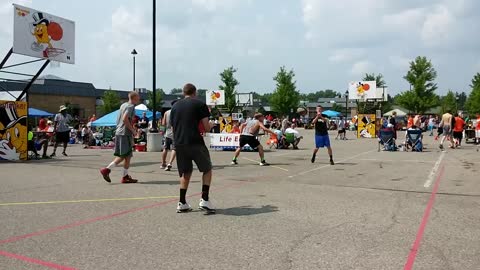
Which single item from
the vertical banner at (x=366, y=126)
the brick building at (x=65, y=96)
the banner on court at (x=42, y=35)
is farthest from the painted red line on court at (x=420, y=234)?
the brick building at (x=65, y=96)

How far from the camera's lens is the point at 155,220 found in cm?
598

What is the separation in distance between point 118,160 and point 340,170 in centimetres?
585

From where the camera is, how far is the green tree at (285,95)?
64.8m

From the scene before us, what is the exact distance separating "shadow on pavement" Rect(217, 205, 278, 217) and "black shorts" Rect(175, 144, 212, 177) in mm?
667

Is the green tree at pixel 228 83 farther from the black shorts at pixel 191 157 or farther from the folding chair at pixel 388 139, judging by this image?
the black shorts at pixel 191 157

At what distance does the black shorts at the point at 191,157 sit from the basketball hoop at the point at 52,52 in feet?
41.5

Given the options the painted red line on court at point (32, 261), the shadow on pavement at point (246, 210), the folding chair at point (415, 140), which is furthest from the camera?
the folding chair at point (415, 140)

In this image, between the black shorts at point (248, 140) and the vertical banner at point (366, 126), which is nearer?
the black shorts at point (248, 140)

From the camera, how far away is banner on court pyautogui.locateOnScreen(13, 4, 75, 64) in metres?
15.8

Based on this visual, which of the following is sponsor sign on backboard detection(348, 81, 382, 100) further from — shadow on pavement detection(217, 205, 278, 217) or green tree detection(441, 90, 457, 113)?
green tree detection(441, 90, 457, 113)

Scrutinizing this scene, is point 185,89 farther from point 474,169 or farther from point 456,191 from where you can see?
point 474,169

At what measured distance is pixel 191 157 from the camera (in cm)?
649

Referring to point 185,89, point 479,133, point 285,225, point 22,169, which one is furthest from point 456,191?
point 479,133

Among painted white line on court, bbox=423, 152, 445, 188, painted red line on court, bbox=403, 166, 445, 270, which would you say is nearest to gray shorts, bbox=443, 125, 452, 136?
painted white line on court, bbox=423, 152, 445, 188
